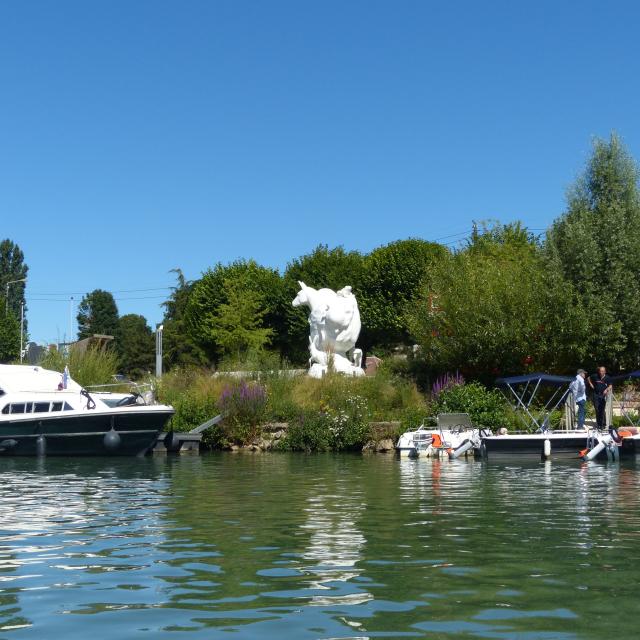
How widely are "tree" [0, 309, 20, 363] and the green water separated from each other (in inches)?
2497

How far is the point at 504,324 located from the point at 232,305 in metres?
33.8

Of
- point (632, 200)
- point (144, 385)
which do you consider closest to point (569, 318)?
point (632, 200)

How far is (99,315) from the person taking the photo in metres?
135

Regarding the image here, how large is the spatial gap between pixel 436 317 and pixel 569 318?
5653 millimetres

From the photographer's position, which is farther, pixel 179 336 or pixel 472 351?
pixel 179 336

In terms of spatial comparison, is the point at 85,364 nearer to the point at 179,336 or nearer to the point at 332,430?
the point at 332,430

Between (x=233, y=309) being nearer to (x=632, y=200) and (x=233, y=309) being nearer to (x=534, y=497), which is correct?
(x=632, y=200)

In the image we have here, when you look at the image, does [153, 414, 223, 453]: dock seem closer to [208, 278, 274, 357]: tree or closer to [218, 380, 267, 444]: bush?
[218, 380, 267, 444]: bush

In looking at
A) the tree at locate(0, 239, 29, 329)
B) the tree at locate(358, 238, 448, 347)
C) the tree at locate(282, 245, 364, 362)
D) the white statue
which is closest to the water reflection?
the white statue

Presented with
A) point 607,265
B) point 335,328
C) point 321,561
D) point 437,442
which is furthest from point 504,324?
point 321,561

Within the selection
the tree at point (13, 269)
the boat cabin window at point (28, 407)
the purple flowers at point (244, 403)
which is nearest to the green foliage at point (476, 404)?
the purple flowers at point (244, 403)

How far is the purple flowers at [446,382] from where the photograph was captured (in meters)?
39.7

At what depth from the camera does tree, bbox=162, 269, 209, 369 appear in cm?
7488

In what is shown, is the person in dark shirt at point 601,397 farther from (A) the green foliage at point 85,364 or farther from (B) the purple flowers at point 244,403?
(A) the green foliage at point 85,364
